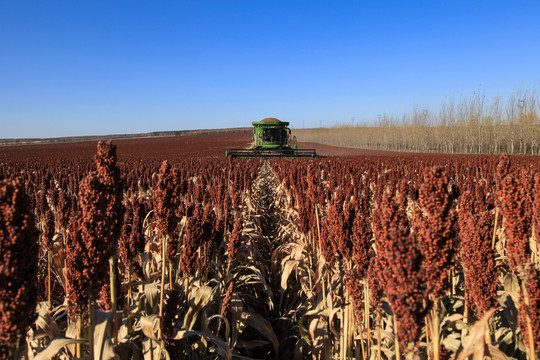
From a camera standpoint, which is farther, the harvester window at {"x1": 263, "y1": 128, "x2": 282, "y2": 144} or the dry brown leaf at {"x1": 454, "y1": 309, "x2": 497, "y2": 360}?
the harvester window at {"x1": 263, "y1": 128, "x2": 282, "y2": 144}

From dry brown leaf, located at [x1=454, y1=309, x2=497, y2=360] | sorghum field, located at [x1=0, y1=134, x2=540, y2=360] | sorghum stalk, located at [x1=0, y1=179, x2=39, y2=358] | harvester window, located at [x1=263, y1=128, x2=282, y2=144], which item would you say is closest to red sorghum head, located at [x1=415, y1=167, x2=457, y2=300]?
sorghum field, located at [x1=0, y1=134, x2=540, y2=360]

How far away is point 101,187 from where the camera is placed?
139cm

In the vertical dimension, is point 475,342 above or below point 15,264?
below

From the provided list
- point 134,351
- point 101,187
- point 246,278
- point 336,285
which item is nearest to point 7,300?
point 101,187

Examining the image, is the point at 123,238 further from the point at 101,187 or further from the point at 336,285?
the point at 336,285

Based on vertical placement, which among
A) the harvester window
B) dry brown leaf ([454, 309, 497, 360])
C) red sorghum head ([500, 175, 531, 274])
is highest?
the harvester window

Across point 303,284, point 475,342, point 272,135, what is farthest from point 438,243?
point 272,135

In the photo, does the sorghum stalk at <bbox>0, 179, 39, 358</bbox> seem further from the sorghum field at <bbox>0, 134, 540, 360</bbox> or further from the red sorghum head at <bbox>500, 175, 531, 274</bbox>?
the red sorghum head at <bbox>500, 175, 531, 274</bbox>

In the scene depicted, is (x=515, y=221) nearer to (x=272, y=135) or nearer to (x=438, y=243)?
(x=438, y=243)

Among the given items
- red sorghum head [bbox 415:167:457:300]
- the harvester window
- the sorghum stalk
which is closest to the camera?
the sorghum stalk

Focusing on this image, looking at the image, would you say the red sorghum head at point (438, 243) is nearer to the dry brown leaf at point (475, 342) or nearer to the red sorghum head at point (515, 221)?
the dry brown leaf at point (475, 342)

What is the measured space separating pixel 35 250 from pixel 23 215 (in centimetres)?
12

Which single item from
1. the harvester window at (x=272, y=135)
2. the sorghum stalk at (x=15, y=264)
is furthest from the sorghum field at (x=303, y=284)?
the harvester window at (x=272, y=135)

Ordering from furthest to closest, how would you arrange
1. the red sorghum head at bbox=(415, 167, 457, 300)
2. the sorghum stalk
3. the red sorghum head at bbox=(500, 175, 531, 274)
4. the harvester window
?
the harvester window < the red sorghum head at bbox=(500, 175, 531, 274) < the red sorghum head at bbox=(415, 167, 457, 300) < the sorghum stalk
